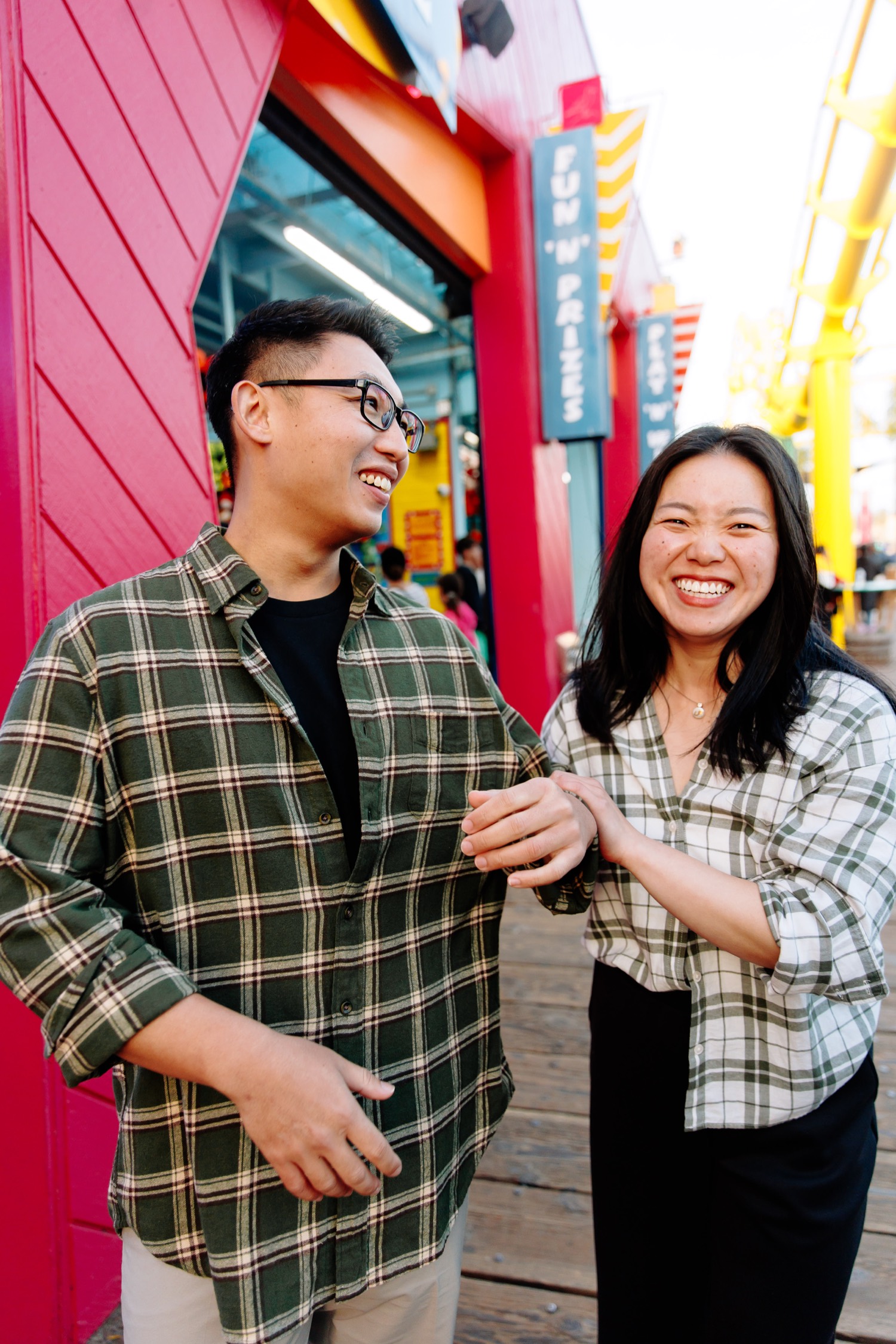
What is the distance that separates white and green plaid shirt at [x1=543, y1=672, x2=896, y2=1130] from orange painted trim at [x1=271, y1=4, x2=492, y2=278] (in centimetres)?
269

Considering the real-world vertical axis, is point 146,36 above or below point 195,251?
above

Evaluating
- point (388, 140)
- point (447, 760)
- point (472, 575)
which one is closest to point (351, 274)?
point (472, 575)

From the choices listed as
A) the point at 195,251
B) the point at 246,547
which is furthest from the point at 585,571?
the point at 246,547

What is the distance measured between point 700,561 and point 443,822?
0.59 m

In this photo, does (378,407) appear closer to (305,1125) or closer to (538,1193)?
(305,1125)

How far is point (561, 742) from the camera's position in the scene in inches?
57.3

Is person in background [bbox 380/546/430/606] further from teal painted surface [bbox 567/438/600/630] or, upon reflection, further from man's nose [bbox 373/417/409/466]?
teal painted surface [bbox 567/438/600/630]

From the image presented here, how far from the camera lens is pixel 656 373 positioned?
984cm

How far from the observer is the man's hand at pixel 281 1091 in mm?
826

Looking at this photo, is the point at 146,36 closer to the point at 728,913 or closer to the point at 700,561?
the point at 700,561

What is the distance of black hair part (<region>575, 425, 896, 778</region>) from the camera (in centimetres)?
125

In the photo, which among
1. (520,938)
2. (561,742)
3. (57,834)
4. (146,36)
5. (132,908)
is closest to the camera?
(57,834)

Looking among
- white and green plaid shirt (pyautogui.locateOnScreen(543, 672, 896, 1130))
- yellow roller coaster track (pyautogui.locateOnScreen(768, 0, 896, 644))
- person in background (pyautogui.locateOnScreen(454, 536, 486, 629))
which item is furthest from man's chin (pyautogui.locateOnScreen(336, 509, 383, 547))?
yellow roller coaster track (pyautogui.locateOnScreen(768, 0, 896, 644))

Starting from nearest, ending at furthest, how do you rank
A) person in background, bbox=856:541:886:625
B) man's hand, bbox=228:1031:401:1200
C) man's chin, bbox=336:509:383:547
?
man's hand, bbox=228:1031:401:1200 < man's chin, bbox=336:509:383:547 < person in background, bbox=856:541:886:625
